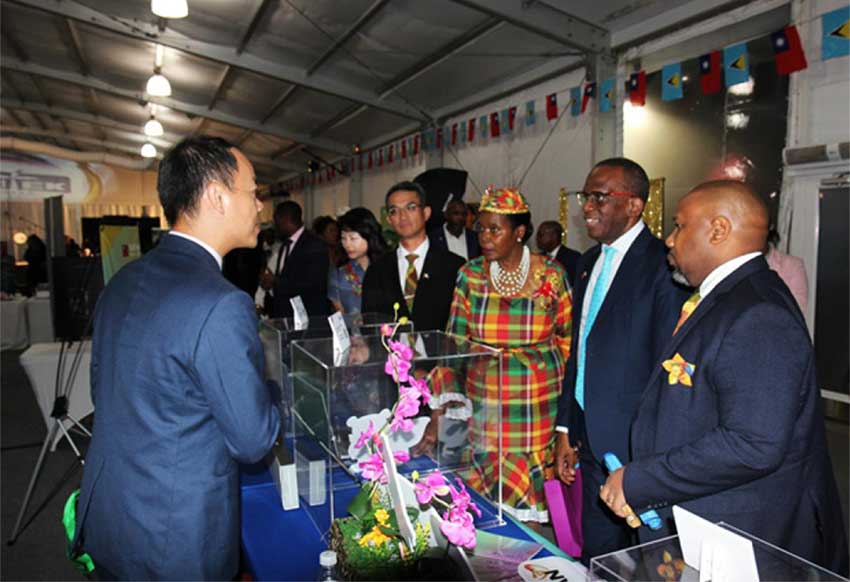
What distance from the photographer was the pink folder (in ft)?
5.97

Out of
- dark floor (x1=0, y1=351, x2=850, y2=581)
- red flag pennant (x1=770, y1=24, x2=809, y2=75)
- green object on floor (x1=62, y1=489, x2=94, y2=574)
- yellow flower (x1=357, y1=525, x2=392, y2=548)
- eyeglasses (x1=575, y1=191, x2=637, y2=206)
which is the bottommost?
dark floor (x1=0, y1=351, x2=850, y2=581)

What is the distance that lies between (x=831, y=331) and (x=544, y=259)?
2.66 metres

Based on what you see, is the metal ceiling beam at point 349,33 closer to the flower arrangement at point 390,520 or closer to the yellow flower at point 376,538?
the flower arrangement at point 390,520

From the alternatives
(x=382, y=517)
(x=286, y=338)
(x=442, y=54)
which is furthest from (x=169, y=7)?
(x=382, y=517)

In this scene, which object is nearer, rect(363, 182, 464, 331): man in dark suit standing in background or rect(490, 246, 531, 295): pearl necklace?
rect(490, 246, 531, 295): pearl necklace

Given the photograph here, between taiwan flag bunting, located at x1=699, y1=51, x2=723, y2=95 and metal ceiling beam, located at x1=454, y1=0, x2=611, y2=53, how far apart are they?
1104mm

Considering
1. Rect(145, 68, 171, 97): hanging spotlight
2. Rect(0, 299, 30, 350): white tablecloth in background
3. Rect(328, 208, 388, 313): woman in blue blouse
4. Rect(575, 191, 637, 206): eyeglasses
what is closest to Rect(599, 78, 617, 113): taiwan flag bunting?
Rect(328, 208, 388, 313): woman in blue blouse

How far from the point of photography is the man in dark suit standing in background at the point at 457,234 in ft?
15.4

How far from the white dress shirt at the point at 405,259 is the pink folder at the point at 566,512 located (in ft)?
3.30

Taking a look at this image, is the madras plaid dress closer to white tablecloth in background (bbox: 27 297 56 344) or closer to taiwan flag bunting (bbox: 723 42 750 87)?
taiwan flag bunting (bbox: 723 42 750 87)

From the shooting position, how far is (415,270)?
2.46 meters

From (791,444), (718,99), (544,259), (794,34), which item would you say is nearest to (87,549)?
(791,444)

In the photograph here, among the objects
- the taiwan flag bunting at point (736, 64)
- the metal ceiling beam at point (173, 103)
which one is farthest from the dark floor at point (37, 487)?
the metal ceiling beam at point (173, 103)

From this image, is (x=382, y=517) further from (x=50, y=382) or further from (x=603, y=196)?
(x=50, y=382)
